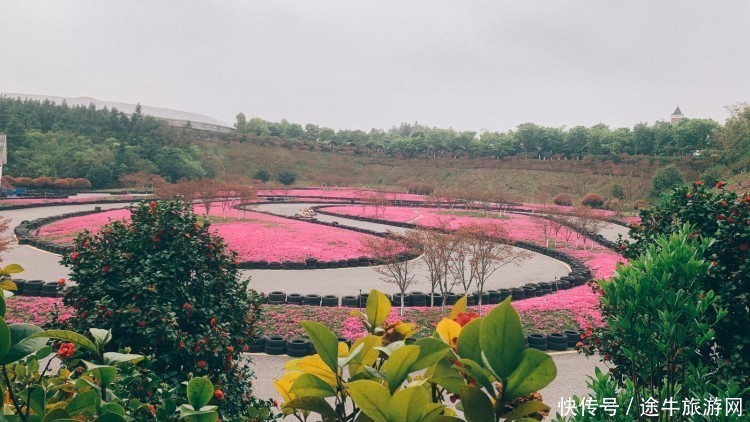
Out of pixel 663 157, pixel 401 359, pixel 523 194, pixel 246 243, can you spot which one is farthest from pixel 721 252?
pixel 663 157

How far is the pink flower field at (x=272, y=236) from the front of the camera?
820 inches

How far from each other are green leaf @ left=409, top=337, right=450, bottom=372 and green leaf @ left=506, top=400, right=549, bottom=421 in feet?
0.71

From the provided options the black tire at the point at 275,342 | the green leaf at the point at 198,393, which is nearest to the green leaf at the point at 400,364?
the green leaf at the point at 198,393

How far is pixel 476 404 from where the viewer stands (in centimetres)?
109

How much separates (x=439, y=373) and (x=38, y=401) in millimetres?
1093

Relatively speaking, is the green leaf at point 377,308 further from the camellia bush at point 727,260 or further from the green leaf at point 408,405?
the camellia bush at point 727,260

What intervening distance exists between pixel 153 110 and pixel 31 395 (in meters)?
182

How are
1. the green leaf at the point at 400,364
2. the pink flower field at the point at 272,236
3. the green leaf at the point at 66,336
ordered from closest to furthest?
1. the green leaf at the point at 400,364
2. the green leaf at the point at 66,336
3. the pink flower field at the point at 272,236

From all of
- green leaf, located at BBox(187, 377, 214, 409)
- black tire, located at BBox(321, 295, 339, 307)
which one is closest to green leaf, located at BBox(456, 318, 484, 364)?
green leaf, located at BBox(187, 377, 214, 409)

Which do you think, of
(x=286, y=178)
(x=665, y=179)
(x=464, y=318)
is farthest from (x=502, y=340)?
(x=286, y=178)

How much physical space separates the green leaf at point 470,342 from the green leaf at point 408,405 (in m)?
0.14

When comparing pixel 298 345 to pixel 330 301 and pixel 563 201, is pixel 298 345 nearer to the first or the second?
A: pixel 330 301

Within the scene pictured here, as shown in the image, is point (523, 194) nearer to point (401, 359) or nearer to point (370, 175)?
point (370, 175)

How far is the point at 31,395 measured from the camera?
133 centimetres
